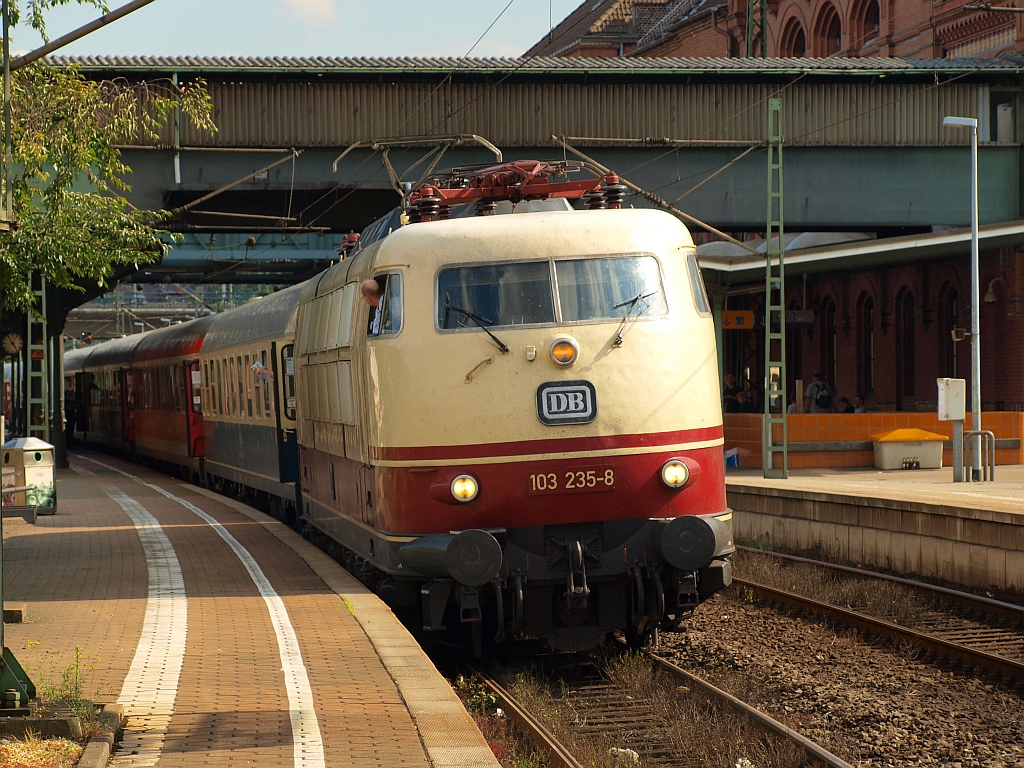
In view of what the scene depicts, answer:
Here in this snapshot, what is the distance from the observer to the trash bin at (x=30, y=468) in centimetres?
1625

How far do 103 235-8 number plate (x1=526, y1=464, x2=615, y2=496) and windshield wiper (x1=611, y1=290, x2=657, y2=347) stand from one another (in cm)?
85

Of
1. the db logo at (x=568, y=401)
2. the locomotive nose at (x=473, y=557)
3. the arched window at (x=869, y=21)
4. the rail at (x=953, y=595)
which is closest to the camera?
the locomotive nose at (x=473, y=557)

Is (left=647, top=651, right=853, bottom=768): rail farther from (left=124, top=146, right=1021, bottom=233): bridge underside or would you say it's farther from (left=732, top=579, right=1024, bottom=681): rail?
(left=124, top=146, right=1021, bottom=233): bridge underside

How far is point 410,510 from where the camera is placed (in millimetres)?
9117

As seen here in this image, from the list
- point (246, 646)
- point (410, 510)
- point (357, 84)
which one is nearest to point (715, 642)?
point (410, 510)

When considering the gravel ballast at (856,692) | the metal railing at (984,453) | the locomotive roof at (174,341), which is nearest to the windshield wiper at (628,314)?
the gravel ballast at (856,692)

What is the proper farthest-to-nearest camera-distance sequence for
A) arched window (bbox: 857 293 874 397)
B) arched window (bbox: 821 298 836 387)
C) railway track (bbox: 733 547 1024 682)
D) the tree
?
arched window (bbox: 821 298 836 387), arched window (bbox: 857 293 874 397), the tree, railway track (bbox: 733 547 1024 682)

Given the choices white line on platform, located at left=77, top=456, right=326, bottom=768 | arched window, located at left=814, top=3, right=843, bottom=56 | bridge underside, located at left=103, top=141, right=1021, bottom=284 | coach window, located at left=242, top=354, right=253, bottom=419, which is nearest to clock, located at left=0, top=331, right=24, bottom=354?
bridge underside, located at left=103, top=141, right=1021, bottom=284

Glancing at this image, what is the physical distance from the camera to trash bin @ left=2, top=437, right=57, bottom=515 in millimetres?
16250

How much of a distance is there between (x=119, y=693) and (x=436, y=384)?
2.97 meters

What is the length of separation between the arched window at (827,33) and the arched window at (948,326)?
13706 millimetres

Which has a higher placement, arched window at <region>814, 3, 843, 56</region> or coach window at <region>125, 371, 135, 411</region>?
arched window at <region>814, 3, 843, 56</region>

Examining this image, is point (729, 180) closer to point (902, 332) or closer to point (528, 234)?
point (902, 332)

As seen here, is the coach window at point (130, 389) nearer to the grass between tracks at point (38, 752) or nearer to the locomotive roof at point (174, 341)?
the locomotive roof at point (174, 341)
